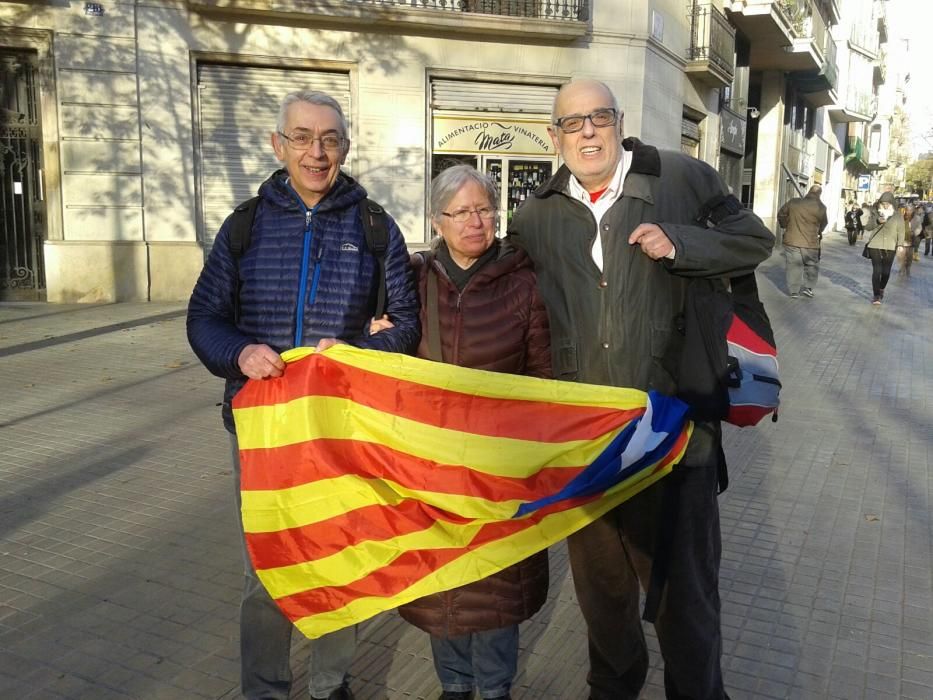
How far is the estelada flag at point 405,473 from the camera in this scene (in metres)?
2.71

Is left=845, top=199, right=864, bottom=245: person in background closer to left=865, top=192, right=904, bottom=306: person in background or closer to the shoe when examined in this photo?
left=865, top=192, right=904, bottom=306: person in background

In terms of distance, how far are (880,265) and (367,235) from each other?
1453 cm

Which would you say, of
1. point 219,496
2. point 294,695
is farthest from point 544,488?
point 219,496

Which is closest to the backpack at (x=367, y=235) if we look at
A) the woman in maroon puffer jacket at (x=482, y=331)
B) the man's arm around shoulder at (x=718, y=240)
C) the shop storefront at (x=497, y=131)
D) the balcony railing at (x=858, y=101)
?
the woman in maroon puffer jacket at (x=482, y=331)

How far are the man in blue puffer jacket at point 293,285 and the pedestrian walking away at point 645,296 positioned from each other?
546 mm

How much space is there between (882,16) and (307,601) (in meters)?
71.2

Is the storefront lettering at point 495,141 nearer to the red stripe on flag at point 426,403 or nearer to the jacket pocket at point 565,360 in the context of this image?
the jacket pocket at point 565,360

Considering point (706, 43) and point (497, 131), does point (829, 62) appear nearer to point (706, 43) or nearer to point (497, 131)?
point (706, 43)

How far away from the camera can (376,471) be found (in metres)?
2.76

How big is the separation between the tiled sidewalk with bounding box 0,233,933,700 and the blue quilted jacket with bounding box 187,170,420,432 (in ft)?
4.59

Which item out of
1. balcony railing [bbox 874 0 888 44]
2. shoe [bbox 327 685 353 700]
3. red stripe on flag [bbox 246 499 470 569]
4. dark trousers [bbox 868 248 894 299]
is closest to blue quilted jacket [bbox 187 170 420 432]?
red stripe on flag [bbox 246 499 470 569]

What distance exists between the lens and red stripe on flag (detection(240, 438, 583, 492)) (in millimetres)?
2713

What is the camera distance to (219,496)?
17.4ft

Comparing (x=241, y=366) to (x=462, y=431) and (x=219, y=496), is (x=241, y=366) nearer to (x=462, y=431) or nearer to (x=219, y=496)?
(x=462, y=431)
